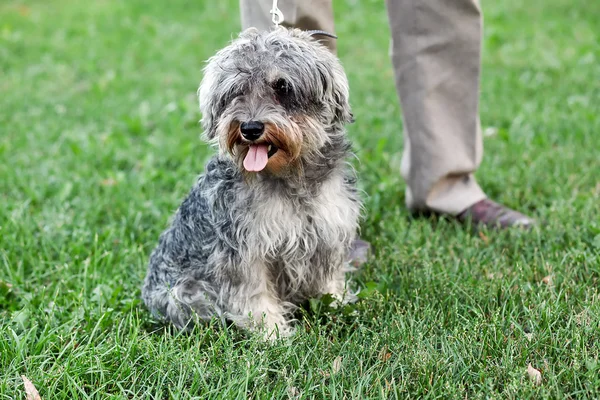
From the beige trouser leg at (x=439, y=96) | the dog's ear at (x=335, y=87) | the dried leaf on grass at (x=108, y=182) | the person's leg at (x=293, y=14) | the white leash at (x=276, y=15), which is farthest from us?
the dried leaf on grass at (x=108, y=182)

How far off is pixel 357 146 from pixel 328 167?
2.69 m

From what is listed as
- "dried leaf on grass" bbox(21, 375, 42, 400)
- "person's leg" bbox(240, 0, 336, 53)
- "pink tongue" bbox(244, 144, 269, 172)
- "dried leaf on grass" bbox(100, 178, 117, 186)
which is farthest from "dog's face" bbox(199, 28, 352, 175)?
"dried leaf on grass" bbox(100, 178, 117, 186)

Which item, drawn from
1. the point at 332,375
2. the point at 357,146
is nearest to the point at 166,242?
the point at 332,375

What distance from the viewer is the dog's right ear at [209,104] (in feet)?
10.4

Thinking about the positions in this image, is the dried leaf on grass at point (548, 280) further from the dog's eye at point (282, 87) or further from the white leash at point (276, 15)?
the white leash at point (276, 15)

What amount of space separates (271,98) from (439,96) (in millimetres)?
1810

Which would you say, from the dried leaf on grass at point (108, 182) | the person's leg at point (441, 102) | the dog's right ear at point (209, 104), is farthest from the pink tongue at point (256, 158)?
the dried leaf on grass at point (108, 182)

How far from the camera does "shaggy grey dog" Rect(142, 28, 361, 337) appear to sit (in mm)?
3033

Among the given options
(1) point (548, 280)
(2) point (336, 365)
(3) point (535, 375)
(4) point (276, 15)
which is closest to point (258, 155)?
(4) point (276, 15)

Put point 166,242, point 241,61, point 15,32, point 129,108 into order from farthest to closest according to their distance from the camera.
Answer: point 15,32, point 129,108, point 166,242, point 241,61

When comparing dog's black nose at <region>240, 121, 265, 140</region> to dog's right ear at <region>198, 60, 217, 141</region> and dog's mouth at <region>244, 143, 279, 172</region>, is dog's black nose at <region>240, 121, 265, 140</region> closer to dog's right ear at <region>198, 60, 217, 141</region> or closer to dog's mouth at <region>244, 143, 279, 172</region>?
dog's mouth at <region>244, 143, 279, 172</region>

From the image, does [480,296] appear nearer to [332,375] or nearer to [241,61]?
[332,375]

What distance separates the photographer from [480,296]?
3.43 meters

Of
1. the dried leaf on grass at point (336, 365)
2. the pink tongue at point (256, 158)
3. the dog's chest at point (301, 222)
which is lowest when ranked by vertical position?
the dried leaf on grass at point (336, 365)
